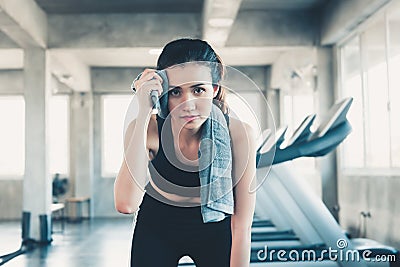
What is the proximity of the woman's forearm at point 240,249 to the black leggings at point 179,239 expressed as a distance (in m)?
0.02

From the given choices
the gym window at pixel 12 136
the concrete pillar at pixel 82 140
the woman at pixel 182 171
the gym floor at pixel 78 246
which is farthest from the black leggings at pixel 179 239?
the gym window at pixel 12 136

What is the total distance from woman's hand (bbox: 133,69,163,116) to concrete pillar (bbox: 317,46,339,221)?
18.7 feet

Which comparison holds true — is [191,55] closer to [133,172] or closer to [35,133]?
[133,172]

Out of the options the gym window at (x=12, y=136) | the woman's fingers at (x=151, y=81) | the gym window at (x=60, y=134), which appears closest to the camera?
the woman's fingers at (x=151, y=81)

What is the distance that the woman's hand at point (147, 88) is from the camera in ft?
2.96

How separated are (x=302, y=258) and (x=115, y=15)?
13.0 feet

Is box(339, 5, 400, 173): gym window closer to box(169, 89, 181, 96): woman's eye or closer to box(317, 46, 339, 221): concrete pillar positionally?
box(317, 46, 339, 221): concrete pillar

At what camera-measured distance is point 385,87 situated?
491 cm

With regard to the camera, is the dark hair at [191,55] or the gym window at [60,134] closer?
the dark hair at [191,55]

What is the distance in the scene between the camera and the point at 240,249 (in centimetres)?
98

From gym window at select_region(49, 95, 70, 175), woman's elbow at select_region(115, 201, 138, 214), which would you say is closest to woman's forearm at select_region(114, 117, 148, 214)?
woman's elbow at select_region(115, 201, 138, 214)

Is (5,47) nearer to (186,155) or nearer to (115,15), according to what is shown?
(115,15)

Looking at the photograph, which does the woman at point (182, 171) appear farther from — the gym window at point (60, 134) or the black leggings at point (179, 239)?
the gym window at point (60, 134)

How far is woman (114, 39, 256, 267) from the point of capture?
0.92 metres
